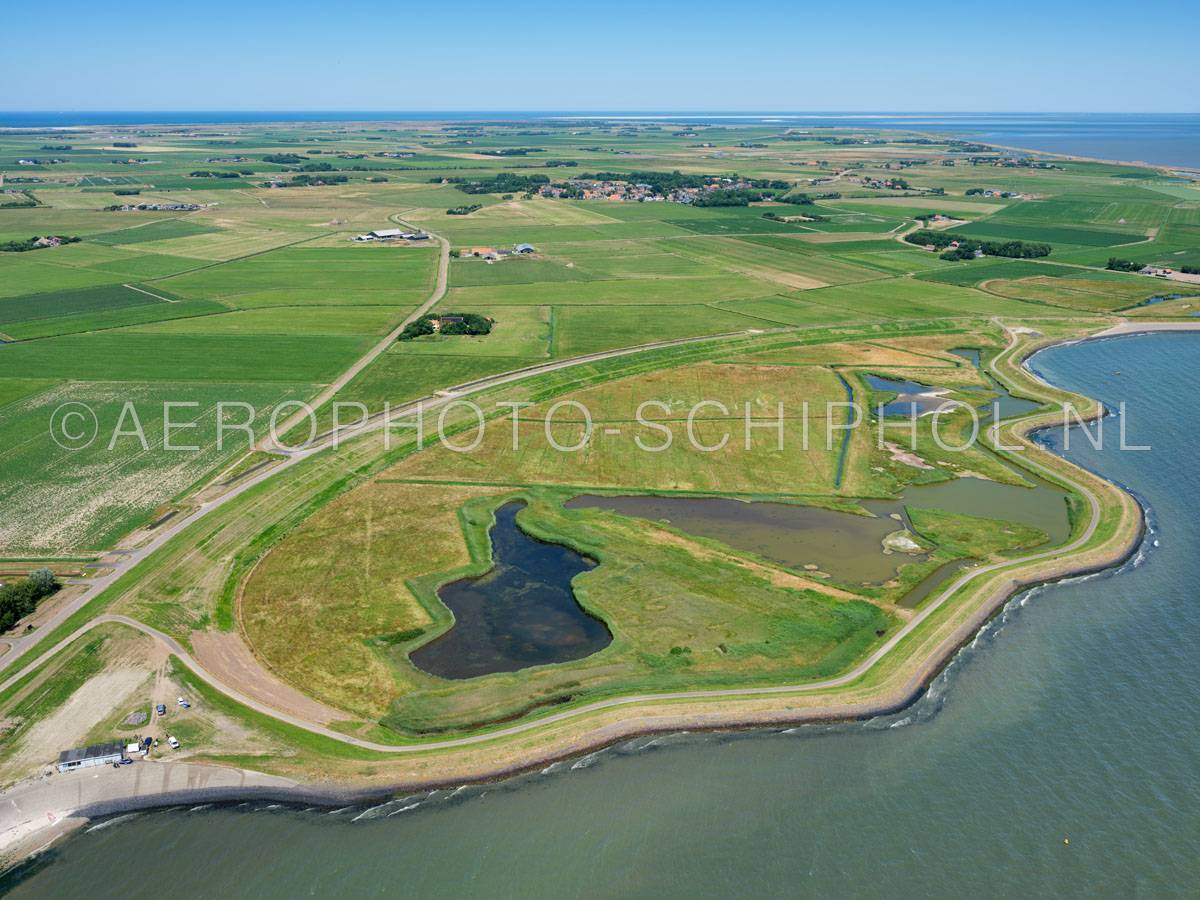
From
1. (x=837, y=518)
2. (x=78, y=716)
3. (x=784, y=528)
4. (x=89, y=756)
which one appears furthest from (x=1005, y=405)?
(x=78, y=716)

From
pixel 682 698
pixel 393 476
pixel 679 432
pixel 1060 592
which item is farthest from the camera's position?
pixel 679 432

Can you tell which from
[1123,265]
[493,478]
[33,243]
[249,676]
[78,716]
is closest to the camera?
[78,716]

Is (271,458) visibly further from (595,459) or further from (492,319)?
(492,319)

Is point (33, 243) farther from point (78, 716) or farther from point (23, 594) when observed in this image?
point (78, 716)

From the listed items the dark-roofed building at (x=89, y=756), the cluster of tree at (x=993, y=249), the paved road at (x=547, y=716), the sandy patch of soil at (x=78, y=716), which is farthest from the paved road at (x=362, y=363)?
the cluster of tree at (x=993, y=249)

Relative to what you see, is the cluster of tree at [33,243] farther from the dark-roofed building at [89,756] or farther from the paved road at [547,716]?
the dark-roofed building at [89,756]

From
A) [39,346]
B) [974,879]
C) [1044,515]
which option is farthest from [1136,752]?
[39,346]
